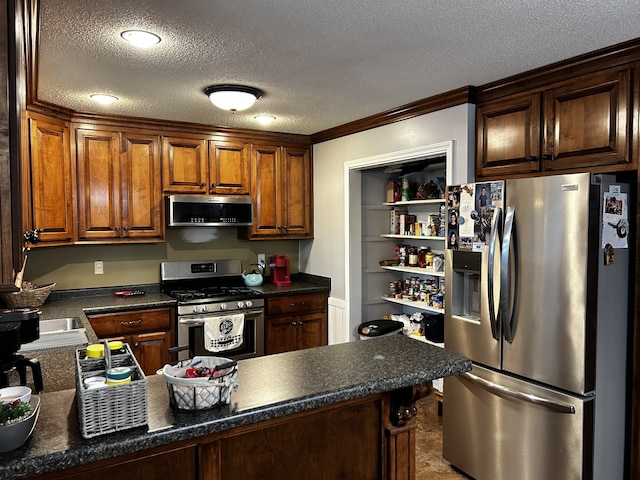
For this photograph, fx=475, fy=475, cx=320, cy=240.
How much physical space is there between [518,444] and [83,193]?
3.44 meters

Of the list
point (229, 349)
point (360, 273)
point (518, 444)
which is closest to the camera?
point (518, 444)

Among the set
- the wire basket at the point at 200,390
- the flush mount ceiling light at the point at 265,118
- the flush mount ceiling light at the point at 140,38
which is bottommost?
the wire basket at the point at 200,390

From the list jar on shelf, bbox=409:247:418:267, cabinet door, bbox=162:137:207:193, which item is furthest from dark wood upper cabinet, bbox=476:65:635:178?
cabinet door, bbox=162:137:207:193

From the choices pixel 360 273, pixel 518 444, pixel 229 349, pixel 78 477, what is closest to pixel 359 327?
pixel 360 273

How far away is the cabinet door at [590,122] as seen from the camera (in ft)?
7.63

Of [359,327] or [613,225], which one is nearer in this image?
[613,225]

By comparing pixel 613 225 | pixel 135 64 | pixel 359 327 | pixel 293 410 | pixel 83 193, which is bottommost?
pixel 359 327

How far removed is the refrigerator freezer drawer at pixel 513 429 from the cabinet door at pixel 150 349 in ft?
7.16

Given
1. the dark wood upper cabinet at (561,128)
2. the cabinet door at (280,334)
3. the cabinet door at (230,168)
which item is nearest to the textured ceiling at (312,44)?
the dark wood upper cabinet at (561,128)

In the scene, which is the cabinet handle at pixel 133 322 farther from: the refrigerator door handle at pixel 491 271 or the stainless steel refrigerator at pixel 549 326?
the refrigerator door handle at pixel 491 271

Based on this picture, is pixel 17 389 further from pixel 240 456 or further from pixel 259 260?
pixel 259 260

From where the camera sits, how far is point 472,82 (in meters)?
2.89

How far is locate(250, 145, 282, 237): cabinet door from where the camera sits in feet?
14.6

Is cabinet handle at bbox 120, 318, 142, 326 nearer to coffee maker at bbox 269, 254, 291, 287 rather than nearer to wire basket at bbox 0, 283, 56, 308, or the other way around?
wire basket at bbox 0, 283, 56, 308
